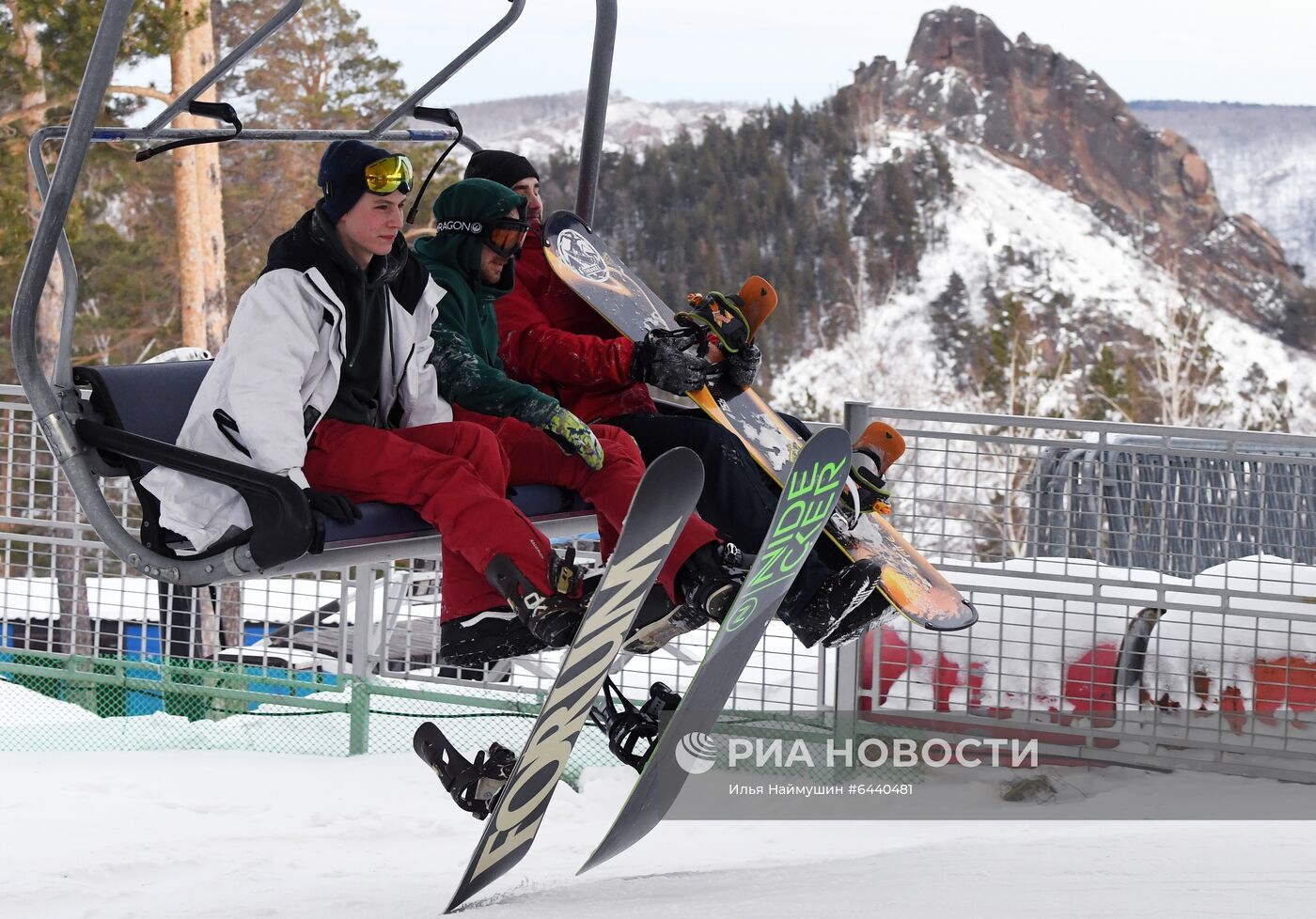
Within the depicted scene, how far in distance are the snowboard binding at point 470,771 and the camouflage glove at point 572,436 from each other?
628mm

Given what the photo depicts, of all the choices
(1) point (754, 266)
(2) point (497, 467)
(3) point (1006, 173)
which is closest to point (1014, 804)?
(2) point (497, 467)

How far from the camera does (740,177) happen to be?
201 feet

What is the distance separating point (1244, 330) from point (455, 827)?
59987mm

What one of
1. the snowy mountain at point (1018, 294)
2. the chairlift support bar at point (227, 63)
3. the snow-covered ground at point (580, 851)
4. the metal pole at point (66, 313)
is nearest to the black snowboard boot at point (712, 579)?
the snow-covered ground at point (580, 851)

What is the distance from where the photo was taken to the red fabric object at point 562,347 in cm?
330

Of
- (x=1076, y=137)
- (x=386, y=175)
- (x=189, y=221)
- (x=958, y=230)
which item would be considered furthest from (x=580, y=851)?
(x=1076, y=137)

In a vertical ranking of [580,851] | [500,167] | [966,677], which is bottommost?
[580,851]

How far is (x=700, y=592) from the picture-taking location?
112 inches

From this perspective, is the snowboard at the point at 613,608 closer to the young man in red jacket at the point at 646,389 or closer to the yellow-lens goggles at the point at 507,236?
the young man in red jacket at the point at 646,389

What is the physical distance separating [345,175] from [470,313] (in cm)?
47

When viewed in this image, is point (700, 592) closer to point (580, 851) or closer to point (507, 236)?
point (507, 236)

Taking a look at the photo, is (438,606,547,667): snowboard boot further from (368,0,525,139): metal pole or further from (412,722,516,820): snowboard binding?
(368,0,525,139): metal pole

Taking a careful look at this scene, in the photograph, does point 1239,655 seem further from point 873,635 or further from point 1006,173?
point 1006,173

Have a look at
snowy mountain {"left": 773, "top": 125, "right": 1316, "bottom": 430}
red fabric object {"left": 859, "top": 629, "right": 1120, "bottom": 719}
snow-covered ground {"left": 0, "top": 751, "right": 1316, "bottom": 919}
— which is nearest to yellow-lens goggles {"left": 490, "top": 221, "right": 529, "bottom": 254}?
snow-covered ground {"left": 0, "top": 751, "right": 1316, "bottom": 919}
